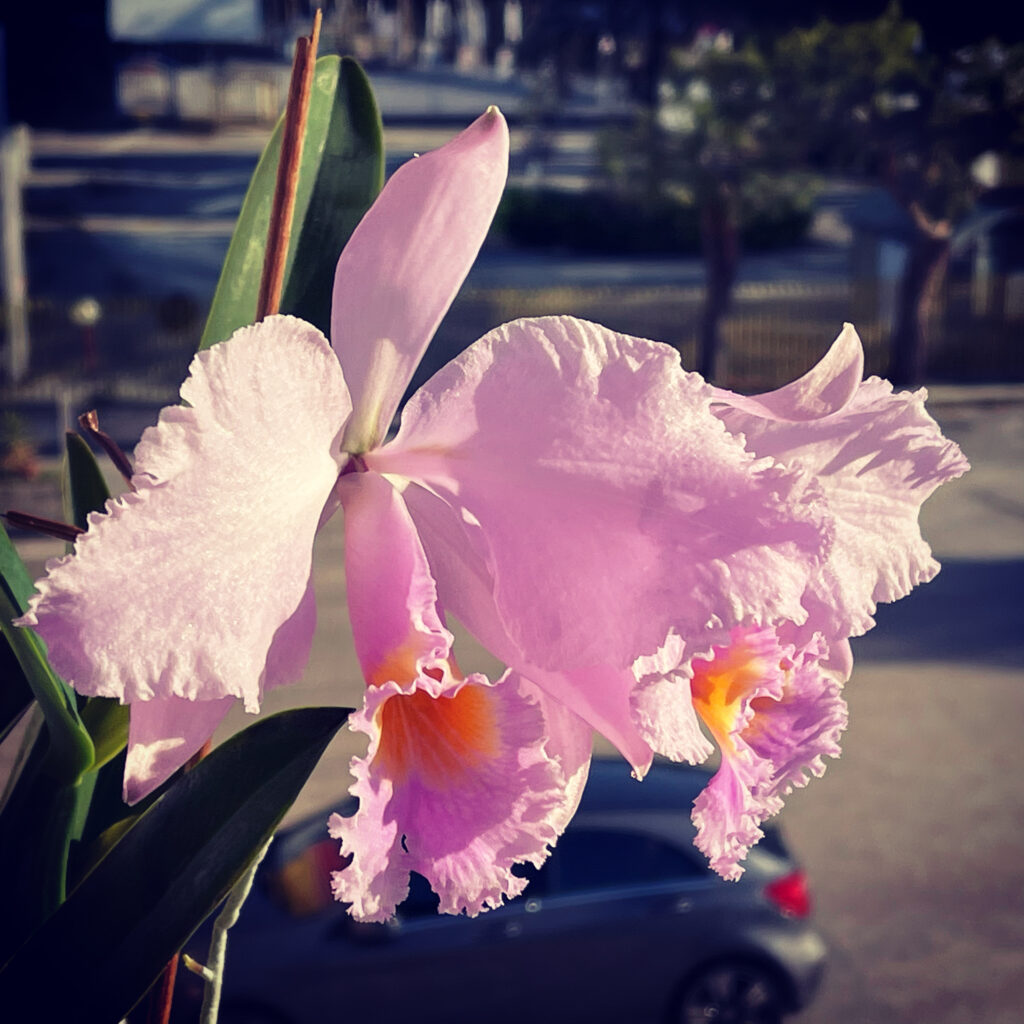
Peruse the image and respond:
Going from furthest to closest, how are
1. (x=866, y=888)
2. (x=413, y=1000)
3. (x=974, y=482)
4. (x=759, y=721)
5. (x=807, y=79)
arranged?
(x=807, y=79) → (x=974, y=482) → (x=866, y=888) → (x=413, y=1000) → (x=759, y=721)

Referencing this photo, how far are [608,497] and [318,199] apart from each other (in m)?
0.24

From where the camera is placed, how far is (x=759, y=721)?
559 millimetres

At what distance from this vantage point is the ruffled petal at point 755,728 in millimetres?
541

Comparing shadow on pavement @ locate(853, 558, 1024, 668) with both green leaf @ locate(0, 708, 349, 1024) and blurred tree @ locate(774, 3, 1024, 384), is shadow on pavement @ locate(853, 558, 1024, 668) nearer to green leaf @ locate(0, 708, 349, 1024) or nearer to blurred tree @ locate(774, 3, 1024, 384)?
blurred tree @ locate(774, 3, 1024, 384)

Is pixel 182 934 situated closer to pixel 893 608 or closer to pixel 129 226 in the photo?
pixel 893 608

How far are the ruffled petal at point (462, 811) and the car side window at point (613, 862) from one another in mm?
3493

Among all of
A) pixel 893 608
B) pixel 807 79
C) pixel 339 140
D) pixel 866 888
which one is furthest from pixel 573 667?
pixel 807 79

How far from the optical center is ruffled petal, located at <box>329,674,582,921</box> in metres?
0.51

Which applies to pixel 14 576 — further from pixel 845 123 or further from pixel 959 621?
pixel 845 123

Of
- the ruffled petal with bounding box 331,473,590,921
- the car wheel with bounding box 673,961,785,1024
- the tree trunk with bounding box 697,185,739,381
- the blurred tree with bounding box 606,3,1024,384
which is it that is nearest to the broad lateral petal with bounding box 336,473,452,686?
the ruffled petal with bounding box 331,473,590,921

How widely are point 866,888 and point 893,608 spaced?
8.45ft

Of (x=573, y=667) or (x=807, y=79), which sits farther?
(x=807, y=79)

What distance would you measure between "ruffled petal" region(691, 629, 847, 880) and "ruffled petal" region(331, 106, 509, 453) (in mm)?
159

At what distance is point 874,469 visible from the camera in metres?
0.57
